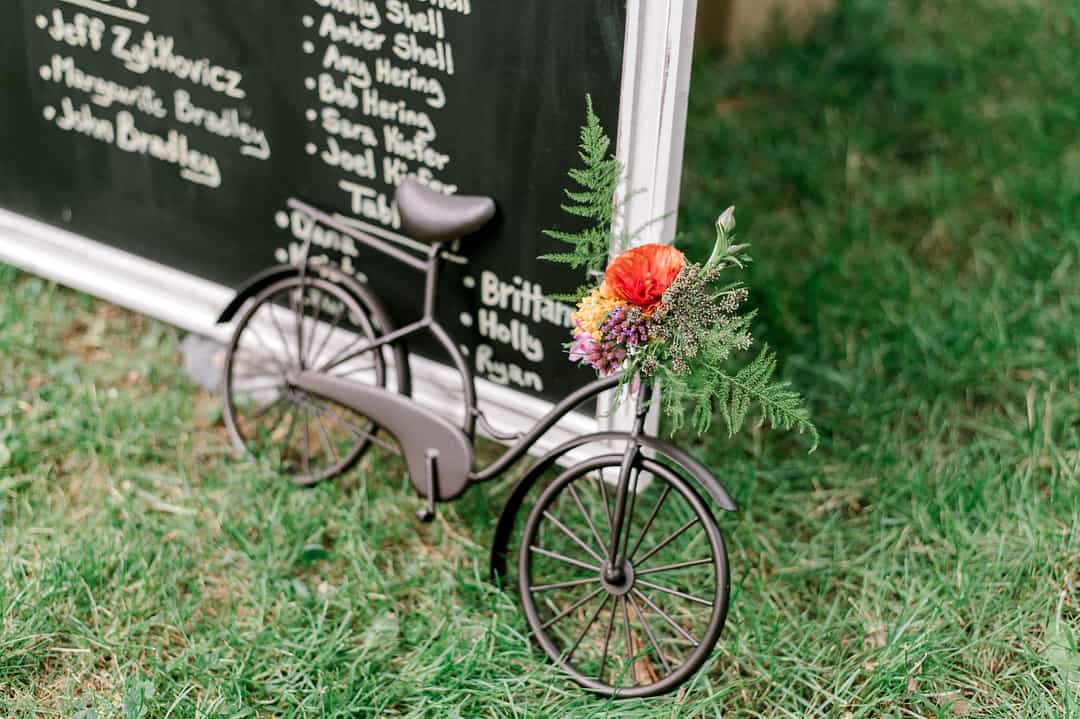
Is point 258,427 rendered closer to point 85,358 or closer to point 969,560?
point 85,358

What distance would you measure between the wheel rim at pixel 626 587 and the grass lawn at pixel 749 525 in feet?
0.34

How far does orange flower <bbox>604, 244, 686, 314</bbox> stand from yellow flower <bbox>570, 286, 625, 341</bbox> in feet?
0.15

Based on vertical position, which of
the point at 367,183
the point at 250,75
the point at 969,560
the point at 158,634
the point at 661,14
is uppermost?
the point at 661,14

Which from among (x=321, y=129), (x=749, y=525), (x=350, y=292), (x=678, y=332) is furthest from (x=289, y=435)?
(x=678, y=332)

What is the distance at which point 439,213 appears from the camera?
2.90 meters

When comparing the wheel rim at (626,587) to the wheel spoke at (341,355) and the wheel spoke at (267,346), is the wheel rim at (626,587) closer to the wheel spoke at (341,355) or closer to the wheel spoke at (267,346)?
the wheel spoke at (341,355)

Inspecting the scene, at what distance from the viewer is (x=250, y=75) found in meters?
3.26

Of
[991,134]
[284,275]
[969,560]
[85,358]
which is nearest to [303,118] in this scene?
[284,275]

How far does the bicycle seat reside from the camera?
290 cm

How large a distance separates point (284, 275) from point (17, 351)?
112cm

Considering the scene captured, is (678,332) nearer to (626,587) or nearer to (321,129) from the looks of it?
(626,587)

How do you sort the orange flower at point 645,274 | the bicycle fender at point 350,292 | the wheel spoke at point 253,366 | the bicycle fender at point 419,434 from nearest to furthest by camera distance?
the orange flower at point 645,274, the bicycle fender at point 419,434, the bicycle fender at point 350,292, the wheel spoke at point 253,366

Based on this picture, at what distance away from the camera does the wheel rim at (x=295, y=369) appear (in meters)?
3.26

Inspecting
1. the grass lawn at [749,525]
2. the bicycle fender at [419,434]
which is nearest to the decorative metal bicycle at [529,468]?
the bicycle fender at [419,434]
